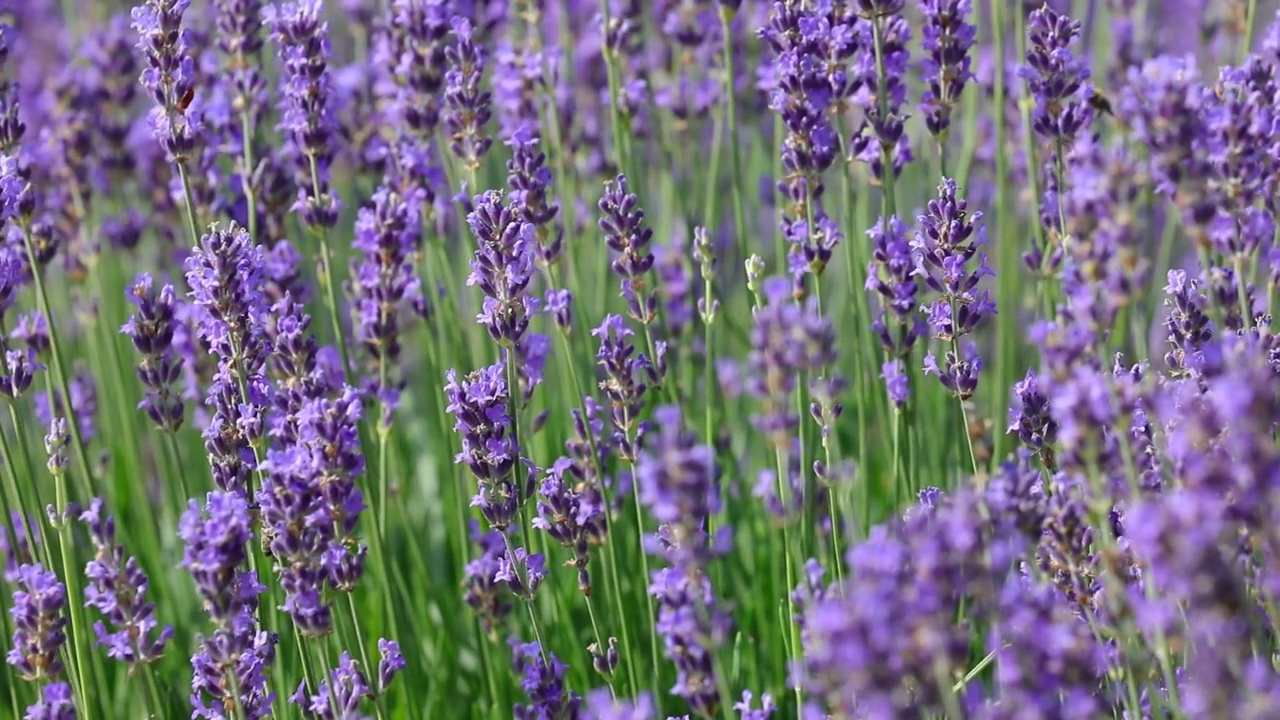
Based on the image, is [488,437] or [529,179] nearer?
[488,437]

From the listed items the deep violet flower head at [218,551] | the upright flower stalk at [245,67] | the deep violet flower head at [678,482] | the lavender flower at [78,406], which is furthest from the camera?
the lavender flower at [78,406]

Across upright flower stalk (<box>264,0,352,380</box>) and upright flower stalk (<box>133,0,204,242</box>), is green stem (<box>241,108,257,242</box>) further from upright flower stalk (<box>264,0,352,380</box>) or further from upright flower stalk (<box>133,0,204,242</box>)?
upright flower stalk (<box>133,0,204,242</box>)

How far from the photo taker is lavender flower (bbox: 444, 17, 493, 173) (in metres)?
3.43

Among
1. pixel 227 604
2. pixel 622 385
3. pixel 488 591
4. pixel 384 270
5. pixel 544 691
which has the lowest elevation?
pixel 544 691

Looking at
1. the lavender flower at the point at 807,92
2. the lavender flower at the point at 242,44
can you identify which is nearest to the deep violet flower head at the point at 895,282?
the lavender flower at the point at 807,92

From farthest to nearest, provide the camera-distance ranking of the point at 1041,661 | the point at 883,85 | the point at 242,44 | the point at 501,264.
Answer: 1. the point at 242,44
2. the point at 883,85
3. the point at 501,264
4. the point at 1041,661

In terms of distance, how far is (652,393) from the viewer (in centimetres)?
398

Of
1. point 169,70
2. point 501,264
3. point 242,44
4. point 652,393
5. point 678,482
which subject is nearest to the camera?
point 678,482

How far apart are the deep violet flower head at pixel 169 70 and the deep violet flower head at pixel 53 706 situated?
1180mm

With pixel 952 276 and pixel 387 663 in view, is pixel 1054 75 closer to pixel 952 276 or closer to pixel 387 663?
pixel 952 276

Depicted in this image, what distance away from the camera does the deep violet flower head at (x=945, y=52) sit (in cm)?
322

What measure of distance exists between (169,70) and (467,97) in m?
0.72

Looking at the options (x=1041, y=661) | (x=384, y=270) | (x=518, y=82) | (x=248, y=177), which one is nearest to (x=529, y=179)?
(x=384, y=270)

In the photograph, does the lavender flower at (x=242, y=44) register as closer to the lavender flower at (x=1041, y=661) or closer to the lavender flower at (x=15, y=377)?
the lavender flower at (x=15, y=377)
